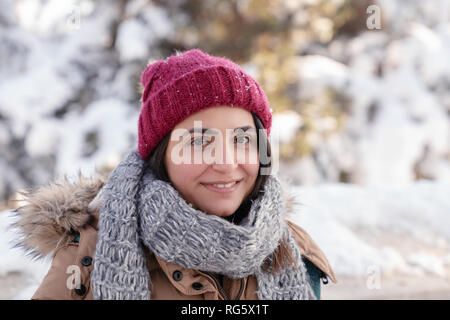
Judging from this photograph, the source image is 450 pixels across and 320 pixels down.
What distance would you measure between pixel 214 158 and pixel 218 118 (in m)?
0.15

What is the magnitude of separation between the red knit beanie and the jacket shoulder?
51 cm

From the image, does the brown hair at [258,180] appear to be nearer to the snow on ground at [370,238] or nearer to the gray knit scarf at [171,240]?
the gray knit scarf at [171,240]

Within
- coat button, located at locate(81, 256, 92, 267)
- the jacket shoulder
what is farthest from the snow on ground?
coat button, located at locate(81, 256, 92, 267)

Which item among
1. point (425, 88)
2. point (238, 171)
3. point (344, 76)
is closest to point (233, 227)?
point (238, 171)

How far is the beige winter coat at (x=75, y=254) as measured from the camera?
1.41 m

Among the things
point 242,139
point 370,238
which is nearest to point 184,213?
point 242,139

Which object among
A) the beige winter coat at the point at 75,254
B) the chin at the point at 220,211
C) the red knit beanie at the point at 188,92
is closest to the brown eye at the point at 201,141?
the red knit beanie at the point at 188,92

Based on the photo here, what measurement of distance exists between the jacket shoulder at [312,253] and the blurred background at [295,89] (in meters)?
1.90

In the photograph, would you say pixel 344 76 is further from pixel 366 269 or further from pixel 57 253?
pixel 57 253

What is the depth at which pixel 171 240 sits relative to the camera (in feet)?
4.59

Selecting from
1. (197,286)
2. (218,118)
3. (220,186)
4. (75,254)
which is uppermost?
(218,118)

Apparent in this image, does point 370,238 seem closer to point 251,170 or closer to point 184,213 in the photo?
point 251,170

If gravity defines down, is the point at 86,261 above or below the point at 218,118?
below

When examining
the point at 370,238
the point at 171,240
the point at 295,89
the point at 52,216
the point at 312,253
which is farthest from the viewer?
the point at 295,89
